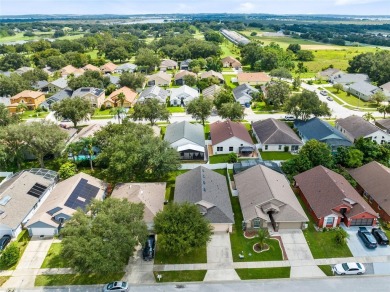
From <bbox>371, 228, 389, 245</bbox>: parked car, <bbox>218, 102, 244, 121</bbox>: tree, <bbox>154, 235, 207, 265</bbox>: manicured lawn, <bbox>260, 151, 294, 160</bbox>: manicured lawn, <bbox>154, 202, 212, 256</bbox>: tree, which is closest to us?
<bbox>154, 202, 212, 256</bbox>: tree

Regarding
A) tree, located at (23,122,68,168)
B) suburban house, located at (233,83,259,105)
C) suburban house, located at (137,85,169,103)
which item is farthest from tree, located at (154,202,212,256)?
suburban house, located at (233,83,259,105)

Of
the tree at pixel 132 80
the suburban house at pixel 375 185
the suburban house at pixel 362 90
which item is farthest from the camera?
the tree at pixel 132 80

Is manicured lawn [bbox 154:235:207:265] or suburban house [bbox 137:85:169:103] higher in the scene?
manicured lawn [bbox 154:235:207:265]

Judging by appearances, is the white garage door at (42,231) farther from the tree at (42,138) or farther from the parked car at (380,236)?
the parked car at (380,236)

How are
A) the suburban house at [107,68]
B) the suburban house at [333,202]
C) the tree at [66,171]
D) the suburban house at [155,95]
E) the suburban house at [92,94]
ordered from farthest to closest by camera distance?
the suburban house at [107,68] → the suburban house at [155,95] → the suburban house at [92,94] → the tree at [66,171] → the suburban house at [333,202]

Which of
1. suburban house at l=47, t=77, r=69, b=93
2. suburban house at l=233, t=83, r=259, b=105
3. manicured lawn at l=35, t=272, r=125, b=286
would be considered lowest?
suburban house at l=47, t=77, r=69, b=93

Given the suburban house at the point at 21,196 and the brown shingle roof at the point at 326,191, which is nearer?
the suburban house at the point at 21,196

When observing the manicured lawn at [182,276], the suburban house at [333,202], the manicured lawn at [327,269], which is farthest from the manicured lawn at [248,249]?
the suburban house at [333,202]

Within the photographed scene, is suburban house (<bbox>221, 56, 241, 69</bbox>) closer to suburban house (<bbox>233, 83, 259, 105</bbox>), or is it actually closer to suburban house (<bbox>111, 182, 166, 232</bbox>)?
suburban house (<bbox>233, 83, 259, 105</bbox>)
